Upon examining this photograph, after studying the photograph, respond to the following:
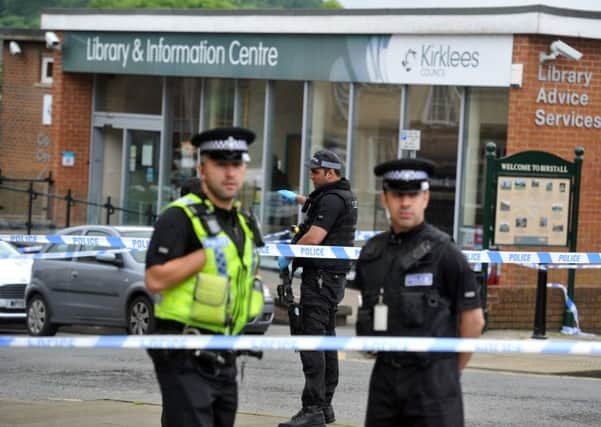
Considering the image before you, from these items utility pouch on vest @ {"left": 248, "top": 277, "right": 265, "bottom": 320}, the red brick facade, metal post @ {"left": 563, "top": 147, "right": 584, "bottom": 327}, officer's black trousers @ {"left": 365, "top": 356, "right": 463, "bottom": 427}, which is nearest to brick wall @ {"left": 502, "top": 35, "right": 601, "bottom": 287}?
metal post @ {"left": 563, "top": 147, "right": 584, "bottom": 327}

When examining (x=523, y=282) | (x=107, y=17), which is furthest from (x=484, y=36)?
(x=107, y=17)

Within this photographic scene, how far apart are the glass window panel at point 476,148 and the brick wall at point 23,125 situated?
33.6 ft

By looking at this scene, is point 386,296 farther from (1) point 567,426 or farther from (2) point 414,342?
(1) point 567,426

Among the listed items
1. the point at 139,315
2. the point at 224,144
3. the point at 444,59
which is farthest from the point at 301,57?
the point at 224,144

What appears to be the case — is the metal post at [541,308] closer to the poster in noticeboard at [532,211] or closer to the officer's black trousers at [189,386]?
the poster in noticeboard at [532,211]

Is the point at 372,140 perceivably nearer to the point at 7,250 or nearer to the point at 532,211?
the point at 532,211

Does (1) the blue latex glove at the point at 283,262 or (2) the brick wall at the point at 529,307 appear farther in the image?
(2) the brick wall at the point at 529,307


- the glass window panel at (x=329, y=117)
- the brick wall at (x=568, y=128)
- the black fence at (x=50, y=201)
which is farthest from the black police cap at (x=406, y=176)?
the black fence at (x=50, y=201)

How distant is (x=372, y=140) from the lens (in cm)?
2420

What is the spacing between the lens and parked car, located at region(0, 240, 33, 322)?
58.8 feet

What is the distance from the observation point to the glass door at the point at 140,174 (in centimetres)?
2791

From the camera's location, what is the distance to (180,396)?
6.01 m

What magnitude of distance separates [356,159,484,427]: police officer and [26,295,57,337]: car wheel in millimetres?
12068

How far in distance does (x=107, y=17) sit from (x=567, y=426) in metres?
18.9
